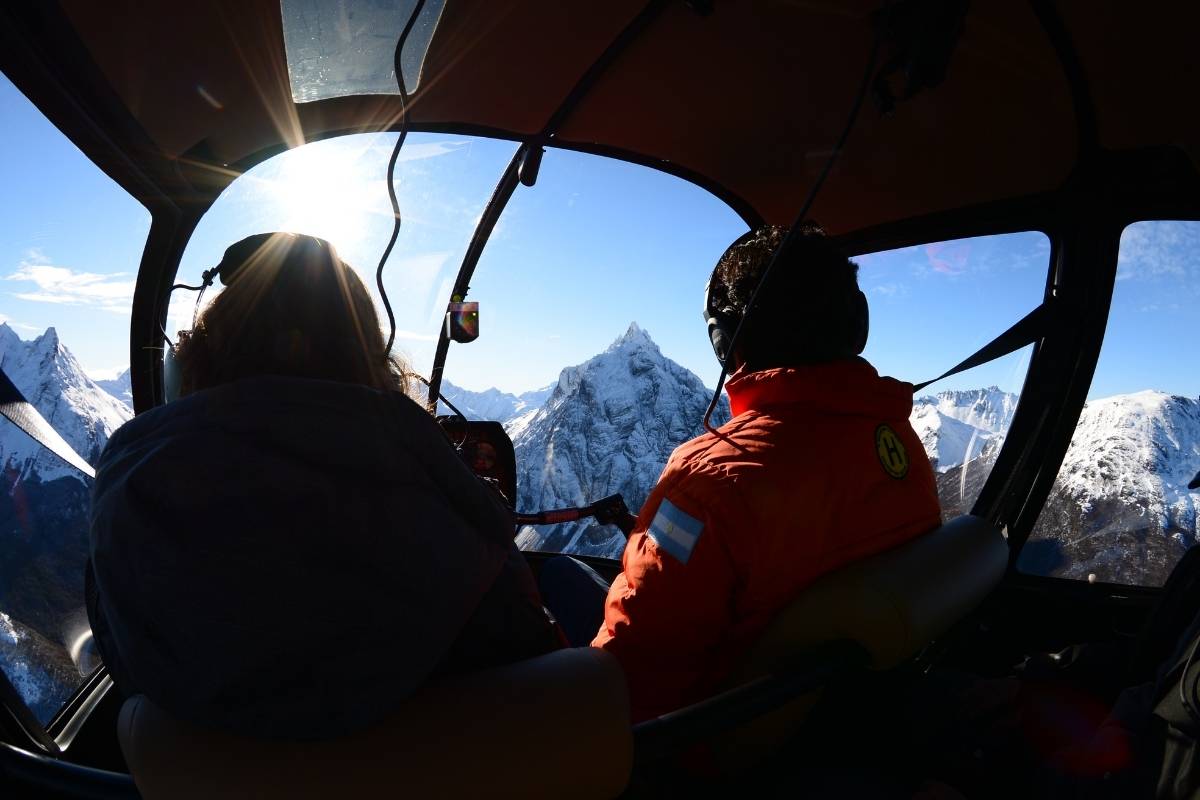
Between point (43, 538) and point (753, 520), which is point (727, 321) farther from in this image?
point (43, 538)

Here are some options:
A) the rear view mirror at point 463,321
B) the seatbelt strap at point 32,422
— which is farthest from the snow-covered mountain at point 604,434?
the seatbelt strap at point 32,422

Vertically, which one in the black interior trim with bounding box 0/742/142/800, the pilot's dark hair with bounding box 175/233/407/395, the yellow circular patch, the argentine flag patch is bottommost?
the black interior trim with bounding box 0/742/142/800

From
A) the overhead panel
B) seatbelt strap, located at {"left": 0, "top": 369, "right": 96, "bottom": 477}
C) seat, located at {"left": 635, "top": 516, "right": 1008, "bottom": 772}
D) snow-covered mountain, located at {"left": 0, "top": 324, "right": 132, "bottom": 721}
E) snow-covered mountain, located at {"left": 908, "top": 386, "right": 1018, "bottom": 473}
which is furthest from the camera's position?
snow-covered mountain, located at {"left": 908, "top": 386, "right": 1018, "bottom": 473}

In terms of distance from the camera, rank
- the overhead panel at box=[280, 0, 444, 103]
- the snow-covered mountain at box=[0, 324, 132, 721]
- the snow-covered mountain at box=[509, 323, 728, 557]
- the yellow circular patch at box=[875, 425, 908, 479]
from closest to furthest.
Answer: the yellow circular patch at box=[875, 425, 908, 479] < the snow-covered mountain at box=[0, 324, 132, 721] < the overhead panel at box=[280, 0, 444, 103] < the snow-covered mountain at box=[509, 323, 728, 557]

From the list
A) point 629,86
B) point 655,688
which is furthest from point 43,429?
point 629,86

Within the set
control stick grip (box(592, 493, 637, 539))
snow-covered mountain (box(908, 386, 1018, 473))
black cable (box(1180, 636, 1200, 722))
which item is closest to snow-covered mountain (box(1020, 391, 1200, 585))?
snow-covered mountain (box(908, 386, 1018, 473))

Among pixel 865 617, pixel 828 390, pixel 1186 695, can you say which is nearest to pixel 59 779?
pixel 865 617

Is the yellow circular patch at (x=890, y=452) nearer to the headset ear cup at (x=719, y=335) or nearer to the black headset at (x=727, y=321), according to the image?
the black headset at (x=727, y=321)

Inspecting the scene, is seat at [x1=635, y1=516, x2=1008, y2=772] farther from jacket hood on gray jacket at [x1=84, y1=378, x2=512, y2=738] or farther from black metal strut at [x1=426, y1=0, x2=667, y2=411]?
black metal strut at [x1=426, y1=0, x2=667, y2=411]

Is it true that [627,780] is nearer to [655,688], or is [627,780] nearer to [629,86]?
[655,688]
